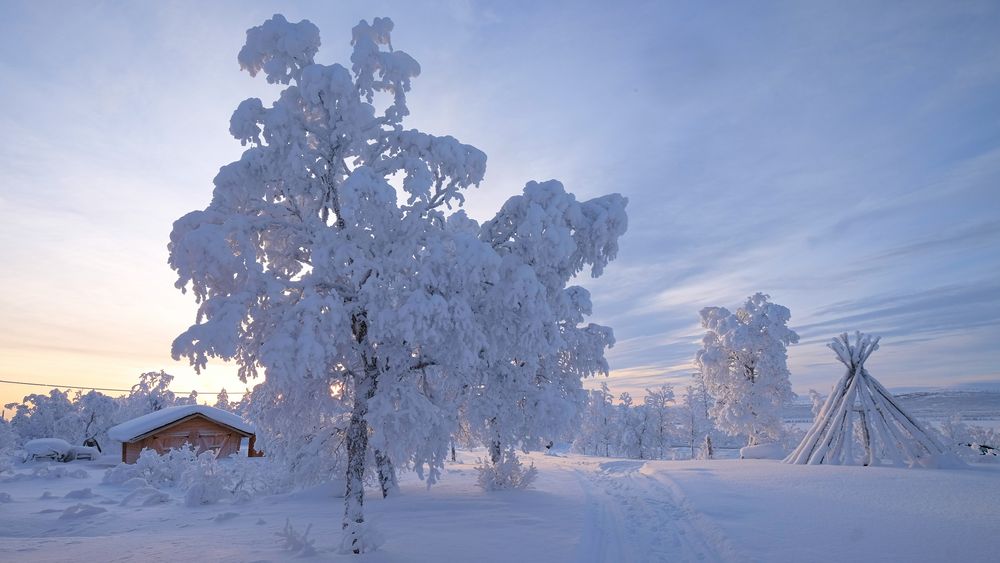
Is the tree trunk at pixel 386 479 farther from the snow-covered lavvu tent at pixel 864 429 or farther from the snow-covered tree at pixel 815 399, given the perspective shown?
the snow-covered tree at pixel 815 399

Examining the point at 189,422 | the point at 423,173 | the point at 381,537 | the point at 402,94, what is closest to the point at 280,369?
the point at 381,537

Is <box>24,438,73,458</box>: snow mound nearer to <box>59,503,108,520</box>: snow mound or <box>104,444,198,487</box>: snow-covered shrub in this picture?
<box>104,444,198,487</box>: snow-covered shrub

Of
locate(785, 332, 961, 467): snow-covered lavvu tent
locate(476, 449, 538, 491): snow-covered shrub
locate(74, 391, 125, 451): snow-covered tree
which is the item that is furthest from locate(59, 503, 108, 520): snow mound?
locate(74, 391, 125, 451): snow-covered tree

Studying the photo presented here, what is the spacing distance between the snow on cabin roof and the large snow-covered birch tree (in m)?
28.5

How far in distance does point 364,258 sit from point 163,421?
3201 cm

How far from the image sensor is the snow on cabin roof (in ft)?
101

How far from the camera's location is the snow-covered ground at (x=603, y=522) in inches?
318

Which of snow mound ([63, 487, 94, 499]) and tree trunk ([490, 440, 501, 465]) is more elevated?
tree trunk ([490, 440, 501, 465])

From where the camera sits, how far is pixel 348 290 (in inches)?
357

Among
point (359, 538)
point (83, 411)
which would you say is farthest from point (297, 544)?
point (83, 411)

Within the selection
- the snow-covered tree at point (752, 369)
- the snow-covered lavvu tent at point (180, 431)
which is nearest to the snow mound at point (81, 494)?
the snow-covered lavvu tent at point (180, 431)

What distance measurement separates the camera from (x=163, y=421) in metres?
31.7

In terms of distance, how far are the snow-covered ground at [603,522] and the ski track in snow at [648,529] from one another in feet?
0.14

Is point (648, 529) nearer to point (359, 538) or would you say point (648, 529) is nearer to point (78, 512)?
point (359, 538)
